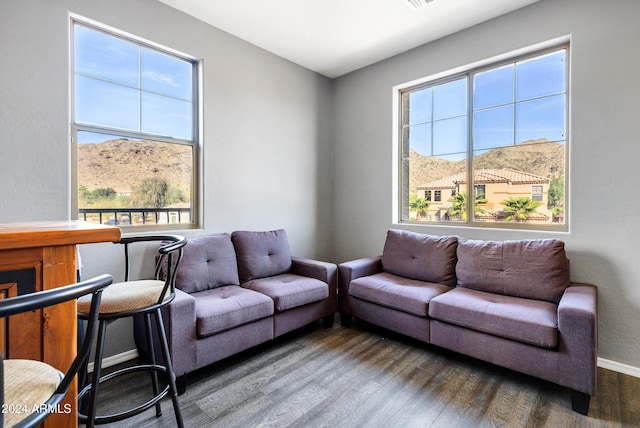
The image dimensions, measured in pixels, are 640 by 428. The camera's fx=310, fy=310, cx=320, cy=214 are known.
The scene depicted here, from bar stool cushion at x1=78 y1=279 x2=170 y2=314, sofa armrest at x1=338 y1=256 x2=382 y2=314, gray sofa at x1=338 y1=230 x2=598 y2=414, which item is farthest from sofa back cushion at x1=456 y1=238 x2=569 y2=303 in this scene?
bar stool cushion at x1=78 y1=279 x2=170 y2=314

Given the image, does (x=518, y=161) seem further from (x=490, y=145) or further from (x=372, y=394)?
(x=372, y=394)

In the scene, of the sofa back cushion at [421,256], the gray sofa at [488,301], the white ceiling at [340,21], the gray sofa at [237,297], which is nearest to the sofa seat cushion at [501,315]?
the gray sofa at [488,301]

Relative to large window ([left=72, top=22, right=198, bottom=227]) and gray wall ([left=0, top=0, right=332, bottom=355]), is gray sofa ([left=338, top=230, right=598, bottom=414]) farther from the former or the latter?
large window ([left=72, top=22, right=198, bottom=227])

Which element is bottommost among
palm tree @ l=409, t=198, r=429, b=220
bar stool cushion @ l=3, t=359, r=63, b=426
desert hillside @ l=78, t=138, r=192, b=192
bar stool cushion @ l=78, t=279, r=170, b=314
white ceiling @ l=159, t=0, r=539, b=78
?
bar stool cushion @ l=3, t=359, r=63, b=426

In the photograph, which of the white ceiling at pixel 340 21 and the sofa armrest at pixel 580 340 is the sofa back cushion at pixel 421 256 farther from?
the white ceiling at pixel 340 21

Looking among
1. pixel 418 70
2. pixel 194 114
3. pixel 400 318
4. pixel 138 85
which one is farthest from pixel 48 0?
pixel 400 318

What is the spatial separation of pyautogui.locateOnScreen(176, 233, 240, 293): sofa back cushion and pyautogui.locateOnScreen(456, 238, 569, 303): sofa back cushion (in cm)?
205

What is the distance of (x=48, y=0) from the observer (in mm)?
2061

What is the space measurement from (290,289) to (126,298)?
1.45 meters

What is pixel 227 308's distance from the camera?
221 centimetres

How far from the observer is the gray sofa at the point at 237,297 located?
2.02m

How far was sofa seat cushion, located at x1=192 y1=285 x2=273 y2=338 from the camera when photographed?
2.09 meters

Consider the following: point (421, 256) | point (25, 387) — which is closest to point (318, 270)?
point (421, 256)

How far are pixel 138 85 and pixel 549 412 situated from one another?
3.69 meters
